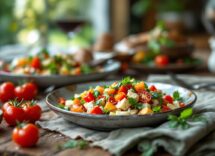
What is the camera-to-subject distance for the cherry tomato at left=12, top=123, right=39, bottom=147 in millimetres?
1529

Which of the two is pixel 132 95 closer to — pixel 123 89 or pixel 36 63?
pixel 123 89

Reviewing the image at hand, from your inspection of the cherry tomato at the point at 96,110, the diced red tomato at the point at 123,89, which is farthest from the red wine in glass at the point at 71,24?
the cherry tomato at the point at 96,110

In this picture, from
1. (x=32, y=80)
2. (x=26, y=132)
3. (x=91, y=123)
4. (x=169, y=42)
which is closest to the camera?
(x=26, y=132)

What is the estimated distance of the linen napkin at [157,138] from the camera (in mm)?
1471

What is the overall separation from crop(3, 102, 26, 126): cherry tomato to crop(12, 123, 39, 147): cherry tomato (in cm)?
20

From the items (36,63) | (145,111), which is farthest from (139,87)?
(36,63)

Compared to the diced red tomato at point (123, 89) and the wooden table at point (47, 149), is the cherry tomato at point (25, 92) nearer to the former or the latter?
the wooden table at point (47, 149)

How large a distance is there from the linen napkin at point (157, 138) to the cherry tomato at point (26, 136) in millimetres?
164

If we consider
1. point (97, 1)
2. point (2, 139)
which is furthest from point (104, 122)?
point (97, 1)

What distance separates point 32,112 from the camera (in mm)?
1804

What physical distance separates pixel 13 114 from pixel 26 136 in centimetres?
25

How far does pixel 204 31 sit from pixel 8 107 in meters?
5.52

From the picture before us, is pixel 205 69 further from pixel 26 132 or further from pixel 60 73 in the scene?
pixel 26 132

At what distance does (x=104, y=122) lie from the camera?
1.62 meters
